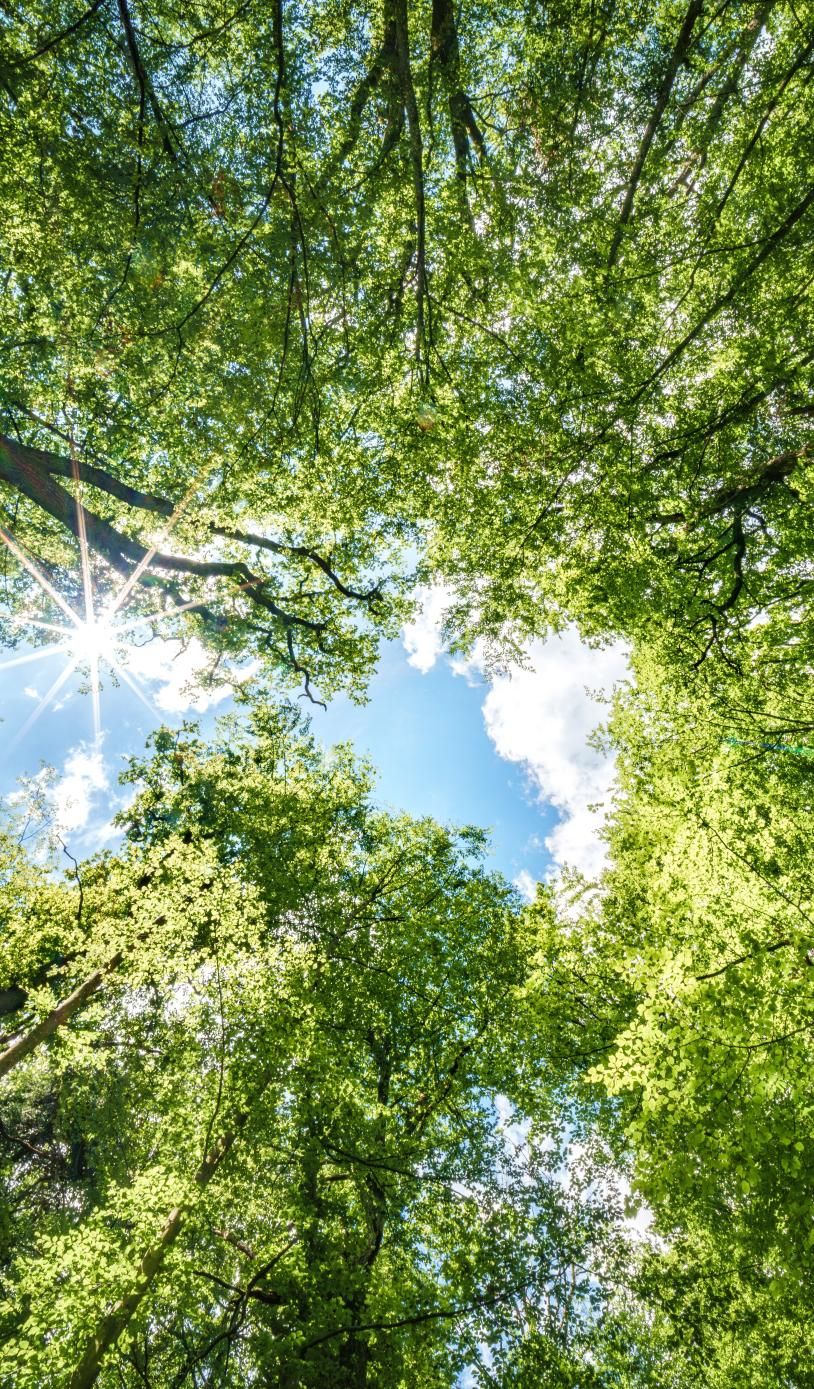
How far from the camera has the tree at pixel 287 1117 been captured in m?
7.39

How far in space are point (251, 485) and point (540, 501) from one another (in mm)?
5015

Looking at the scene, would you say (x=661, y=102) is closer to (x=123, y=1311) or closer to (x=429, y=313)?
(x=429, y=313)

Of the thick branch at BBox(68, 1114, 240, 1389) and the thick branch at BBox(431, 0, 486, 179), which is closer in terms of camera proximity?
the thick branch at BBox(431, 0, 486, 179)

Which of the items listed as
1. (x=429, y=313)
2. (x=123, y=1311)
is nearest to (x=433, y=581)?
(x=429, y=313)

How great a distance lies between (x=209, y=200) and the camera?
5.87 m

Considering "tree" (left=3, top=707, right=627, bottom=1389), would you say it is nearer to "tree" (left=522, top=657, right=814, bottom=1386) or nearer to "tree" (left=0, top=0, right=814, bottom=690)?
"tree" (left=522, top=657, right=814, bottom=1386)

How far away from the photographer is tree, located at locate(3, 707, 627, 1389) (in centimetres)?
739

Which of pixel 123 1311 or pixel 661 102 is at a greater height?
pixel 661 102

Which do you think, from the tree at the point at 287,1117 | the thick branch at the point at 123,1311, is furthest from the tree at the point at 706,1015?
the thick branch at the point at 123,1311

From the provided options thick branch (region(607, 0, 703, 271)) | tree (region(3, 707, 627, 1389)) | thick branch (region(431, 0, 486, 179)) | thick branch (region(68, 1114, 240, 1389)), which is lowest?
thick branch (region(68, 1114, 240, 1389))

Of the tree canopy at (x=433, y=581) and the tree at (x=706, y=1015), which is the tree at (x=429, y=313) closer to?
the tree canopy at (x=433, y=581)

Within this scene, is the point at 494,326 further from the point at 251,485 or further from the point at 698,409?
the point at 251,485

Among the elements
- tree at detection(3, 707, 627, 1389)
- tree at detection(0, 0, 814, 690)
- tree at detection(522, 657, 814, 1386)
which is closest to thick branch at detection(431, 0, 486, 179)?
tree at detection(0, 0, 814, 690)

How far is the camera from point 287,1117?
9047 millimetres
